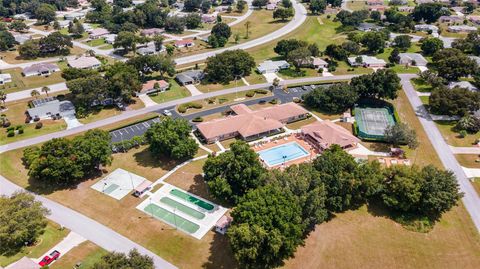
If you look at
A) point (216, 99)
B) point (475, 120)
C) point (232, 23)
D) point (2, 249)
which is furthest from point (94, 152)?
point (232, 23)

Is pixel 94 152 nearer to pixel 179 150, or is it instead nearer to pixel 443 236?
pixel 179 150

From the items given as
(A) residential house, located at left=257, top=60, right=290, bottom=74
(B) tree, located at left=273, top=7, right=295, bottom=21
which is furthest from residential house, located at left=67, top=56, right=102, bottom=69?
(B) tree, located at left=273, top=7, right=295, bottom=21

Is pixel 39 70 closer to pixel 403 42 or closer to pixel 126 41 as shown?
pixel 126 41

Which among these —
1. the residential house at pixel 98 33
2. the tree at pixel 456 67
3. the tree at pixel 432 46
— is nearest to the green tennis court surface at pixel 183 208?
the tree at pixel 456 67

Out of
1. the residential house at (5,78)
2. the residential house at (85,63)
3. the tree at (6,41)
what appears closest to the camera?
the residential house at (5,78)

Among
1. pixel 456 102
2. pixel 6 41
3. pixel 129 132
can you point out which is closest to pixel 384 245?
pixel 456 102

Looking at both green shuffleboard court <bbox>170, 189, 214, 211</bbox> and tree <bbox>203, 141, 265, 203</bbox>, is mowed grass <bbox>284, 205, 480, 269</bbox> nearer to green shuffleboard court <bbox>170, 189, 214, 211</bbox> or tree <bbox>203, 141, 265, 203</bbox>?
tree <bbox>203, 141, 265, 203</bbox>

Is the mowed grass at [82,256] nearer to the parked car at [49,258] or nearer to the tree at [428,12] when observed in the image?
the parked car at [49,258]
